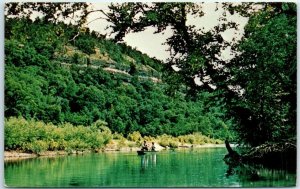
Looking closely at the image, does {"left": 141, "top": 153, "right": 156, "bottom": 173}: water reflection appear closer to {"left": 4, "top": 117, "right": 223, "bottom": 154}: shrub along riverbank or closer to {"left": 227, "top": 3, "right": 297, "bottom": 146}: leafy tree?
{"left": 4, "top": 117, "right": 223, "bottom": 154}: shrub along riverbank

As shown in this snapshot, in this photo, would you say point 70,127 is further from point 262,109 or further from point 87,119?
point 262,109

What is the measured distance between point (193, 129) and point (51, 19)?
3.80ft

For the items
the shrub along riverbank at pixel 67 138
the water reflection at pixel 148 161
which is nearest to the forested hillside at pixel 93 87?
the shrub along riverbank at pixel 67 138

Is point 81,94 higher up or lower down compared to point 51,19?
lower down

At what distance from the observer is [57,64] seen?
193 inches

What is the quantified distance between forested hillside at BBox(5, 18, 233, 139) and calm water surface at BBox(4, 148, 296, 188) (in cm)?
20

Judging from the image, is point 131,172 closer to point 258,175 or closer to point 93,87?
point 93,87

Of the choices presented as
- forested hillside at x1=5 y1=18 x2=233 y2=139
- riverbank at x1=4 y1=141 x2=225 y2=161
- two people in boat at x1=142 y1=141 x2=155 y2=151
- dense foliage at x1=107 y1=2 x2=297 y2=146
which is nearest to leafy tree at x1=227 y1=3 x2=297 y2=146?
dense foliage at x1=107 y1=2 x2=297 y2=146

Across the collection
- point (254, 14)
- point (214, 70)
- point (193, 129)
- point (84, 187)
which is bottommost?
point (84, 187)

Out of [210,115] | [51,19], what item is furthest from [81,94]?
[210,115]

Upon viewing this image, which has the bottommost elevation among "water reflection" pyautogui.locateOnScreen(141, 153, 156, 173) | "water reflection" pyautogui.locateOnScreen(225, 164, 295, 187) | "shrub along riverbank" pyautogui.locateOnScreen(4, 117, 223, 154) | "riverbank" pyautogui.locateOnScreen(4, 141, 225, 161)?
A: "water reflection" pyautogui.locateOnScreen(225, 164, 295, 187)

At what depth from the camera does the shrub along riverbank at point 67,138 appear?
4828 mm

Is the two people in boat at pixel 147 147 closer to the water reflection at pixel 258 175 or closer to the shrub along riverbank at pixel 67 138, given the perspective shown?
the shrub along riverbank at pixel 67 138

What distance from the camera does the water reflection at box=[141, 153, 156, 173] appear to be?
16.0 ft
